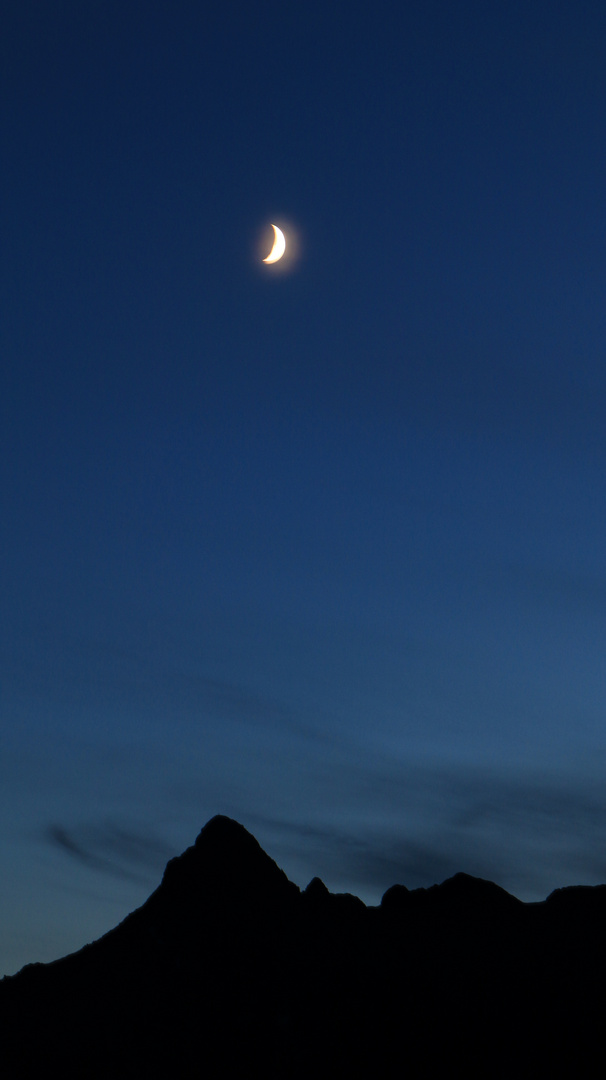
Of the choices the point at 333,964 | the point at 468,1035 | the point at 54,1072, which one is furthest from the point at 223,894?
the point at 468,1035

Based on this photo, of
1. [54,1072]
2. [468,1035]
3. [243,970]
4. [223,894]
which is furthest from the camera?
[223,894]

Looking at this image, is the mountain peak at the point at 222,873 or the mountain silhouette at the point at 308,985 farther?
the mountain peak at the point at 222,873

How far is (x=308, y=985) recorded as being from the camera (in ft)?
364

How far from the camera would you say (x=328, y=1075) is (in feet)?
333

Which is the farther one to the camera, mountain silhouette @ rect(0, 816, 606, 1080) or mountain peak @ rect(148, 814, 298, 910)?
mountain peak @ rect(148, 814, 298, 910)

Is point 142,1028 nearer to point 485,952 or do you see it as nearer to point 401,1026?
point 401,1026

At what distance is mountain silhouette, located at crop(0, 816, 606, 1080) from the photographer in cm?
9988

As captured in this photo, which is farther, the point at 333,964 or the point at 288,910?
the point at 288,910

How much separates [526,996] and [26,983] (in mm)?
61159

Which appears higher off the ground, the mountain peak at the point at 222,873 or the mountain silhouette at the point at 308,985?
the mountain peak at the point at 222,873

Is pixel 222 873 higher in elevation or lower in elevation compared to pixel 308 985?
higher

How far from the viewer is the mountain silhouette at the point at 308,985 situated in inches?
3932

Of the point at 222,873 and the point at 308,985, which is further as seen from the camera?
the point at 222,873

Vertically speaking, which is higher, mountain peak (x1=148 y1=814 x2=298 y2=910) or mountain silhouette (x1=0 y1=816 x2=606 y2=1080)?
mountain peak (x1=148 y1=814 x2=298 y2=910)
